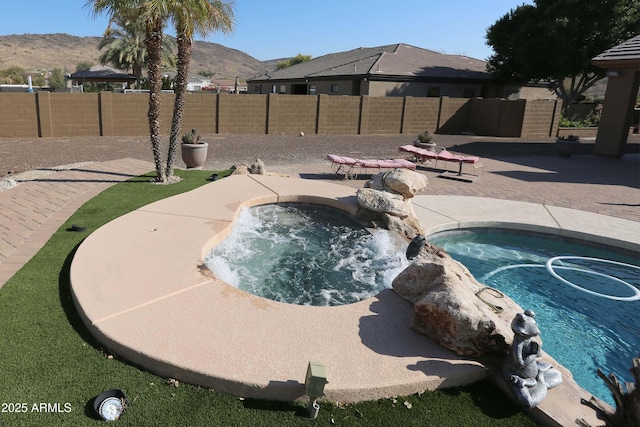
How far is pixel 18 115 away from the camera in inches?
743

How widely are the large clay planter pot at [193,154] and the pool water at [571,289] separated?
7514 mm

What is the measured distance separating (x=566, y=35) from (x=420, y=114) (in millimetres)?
11321

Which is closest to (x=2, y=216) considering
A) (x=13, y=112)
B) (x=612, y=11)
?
(x=13, y=112)

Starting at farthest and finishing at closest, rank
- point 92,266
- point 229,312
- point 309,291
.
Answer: point 309,291
point 92,266
point 229,312

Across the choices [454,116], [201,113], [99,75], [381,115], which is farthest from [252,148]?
[99,75]

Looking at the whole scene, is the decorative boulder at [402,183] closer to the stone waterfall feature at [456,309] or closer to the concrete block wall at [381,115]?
the stone waterfall feature at [456,309]

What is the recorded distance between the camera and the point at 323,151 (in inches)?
750

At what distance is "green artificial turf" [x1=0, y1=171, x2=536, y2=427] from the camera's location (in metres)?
3.14

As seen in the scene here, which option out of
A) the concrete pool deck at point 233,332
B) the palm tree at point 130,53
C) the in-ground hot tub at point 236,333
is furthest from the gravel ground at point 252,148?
the palm tree at point 130,53

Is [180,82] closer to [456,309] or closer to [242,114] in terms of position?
[456,309]

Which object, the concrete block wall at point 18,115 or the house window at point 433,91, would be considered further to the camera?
the house window at point 433,91

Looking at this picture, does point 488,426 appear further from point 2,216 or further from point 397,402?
point 2,216

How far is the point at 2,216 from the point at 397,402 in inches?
277

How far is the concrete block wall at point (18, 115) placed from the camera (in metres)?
18.6
